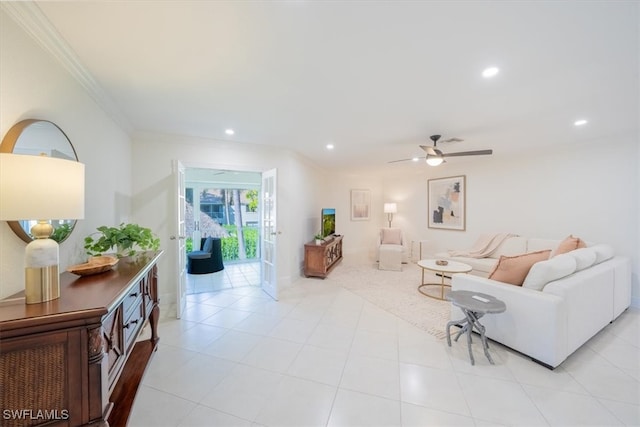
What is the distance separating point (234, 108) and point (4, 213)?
1.99 m

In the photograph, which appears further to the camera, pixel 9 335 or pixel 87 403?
pixel 87 403

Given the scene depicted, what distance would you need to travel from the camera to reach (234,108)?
8.46 ft

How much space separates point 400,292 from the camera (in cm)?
402

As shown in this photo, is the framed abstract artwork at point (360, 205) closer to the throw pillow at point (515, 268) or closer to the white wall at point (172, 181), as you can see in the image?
the white wall at point (172, 181)

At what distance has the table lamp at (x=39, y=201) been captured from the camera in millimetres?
976

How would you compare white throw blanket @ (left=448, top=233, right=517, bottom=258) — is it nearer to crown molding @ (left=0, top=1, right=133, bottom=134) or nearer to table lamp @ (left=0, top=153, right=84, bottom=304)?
table lamp @ (left=0, top=153, right=84, bottom=304)

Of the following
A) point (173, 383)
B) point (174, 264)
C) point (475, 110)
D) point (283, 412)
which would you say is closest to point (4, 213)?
point (173, 383)

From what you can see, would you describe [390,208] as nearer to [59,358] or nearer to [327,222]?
[327,222]

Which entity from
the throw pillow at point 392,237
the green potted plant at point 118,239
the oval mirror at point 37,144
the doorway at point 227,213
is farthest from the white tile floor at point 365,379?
the doorway at point 227,213

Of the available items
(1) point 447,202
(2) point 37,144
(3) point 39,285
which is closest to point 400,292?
(1) point 447,202

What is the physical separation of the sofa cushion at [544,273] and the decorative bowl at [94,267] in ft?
11.3

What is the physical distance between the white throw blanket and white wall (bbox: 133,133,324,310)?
10.5 feet

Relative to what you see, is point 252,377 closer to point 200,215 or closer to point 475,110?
point 475,110

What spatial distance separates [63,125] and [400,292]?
4.34 metres
